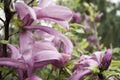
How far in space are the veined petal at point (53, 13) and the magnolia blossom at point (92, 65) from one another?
18 centimetres

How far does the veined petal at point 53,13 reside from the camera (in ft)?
4.18

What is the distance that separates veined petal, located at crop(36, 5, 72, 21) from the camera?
127cm

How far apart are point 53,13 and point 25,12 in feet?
0.31

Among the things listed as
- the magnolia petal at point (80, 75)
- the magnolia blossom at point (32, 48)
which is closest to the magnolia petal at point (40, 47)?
the magnolia blossom at point (32, 48)

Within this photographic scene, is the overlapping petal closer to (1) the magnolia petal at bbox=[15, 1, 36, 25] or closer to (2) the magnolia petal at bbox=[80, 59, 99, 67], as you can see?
(1) the magnolia petal at bbox=[15, 1, 36, 25]

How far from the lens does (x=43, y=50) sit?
130 cm

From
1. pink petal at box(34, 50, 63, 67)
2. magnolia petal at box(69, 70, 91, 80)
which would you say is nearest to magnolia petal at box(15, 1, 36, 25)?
pink petal at box(34, 50, 63, 67)

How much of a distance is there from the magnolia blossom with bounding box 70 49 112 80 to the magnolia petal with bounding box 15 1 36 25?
0.24 m

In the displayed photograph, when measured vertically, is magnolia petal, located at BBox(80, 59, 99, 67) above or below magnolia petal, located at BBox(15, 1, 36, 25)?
below

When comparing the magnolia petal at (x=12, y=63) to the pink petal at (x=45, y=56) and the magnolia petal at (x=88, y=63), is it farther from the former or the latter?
the magnolia petal at (x=88, y=63)

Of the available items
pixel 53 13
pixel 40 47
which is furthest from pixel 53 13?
pixel 40 47

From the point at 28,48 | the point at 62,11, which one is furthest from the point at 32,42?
the point at 62,11

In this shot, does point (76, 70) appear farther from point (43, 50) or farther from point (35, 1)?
point (35, 1)

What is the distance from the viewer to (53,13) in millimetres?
1275
